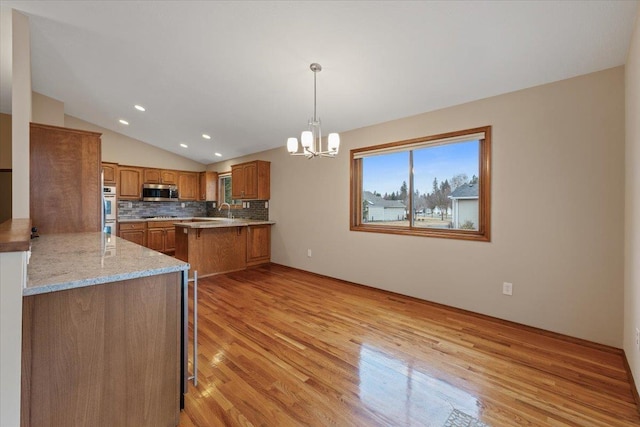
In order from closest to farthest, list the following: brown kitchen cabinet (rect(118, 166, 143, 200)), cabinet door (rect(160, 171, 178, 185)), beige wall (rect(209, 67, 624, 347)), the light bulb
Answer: beige wall (rect(209, 67, 624, 347)) < the light bulb < brown kitchen cabinet (rect(118, 166, 143, 200)) < cabinet door (rect(160, 171, 178, 185))

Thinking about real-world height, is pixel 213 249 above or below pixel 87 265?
below

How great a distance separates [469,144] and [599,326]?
2.08 m

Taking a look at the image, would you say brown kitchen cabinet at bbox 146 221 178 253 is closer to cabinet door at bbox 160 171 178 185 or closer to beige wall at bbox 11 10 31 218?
cabinet door at bbox 160 171 178 185

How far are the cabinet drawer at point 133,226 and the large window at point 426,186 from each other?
4.99 metres

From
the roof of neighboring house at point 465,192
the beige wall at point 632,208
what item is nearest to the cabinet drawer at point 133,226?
the roof of neighboring house at point 465,192

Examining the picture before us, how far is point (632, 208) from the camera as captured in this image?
2004 mm

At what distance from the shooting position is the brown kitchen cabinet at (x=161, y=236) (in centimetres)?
645

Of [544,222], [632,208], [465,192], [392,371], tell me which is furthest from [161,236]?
[632,208]

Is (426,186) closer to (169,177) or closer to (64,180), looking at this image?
(64,180)

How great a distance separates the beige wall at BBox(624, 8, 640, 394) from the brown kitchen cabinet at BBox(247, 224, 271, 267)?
16.1ft

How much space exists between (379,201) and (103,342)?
138 inches

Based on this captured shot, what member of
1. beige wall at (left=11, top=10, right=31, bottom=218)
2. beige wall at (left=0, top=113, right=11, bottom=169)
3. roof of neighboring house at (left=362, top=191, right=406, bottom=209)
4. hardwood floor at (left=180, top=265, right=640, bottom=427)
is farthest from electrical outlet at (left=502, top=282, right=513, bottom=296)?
beige wall at (left=0, top=113, right=11, bottom=169)

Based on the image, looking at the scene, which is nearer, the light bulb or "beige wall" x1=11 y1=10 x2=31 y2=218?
"beige wall" x1=11 y1=10 x2=31 y2=218

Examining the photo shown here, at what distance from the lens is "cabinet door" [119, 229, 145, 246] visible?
6176 mm
